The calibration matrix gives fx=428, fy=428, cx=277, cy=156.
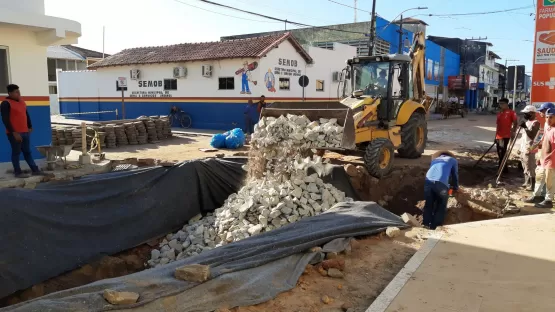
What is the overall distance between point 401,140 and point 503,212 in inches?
160

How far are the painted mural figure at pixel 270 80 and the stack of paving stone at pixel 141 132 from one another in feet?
20.7

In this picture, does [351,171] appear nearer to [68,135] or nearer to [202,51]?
[68,135]

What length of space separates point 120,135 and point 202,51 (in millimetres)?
8067

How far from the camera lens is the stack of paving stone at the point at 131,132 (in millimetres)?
14984

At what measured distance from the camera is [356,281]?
13.9 feet

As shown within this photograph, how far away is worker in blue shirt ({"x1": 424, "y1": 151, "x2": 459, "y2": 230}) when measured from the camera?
6992mm

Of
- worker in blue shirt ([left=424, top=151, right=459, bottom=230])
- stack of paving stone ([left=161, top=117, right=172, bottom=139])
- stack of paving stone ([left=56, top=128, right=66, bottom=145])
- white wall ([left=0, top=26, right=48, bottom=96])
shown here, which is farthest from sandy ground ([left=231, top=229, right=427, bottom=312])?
stack of paving stone ([left=161, top=117, right=172, bottom=139])

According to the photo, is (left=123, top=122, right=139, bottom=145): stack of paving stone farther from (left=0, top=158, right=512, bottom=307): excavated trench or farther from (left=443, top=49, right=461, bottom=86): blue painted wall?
(left=443, top=49, right=461, bottom=86): blue painted wall

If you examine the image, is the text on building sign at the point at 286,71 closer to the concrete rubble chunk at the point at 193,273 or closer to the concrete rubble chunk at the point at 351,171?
the concrete rubble chunk at the point at 351,171

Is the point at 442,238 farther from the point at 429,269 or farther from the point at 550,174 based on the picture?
the point at 550,174

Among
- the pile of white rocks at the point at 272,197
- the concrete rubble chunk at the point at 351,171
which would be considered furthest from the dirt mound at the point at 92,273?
the concrete rubble chunk at the point at 351,171

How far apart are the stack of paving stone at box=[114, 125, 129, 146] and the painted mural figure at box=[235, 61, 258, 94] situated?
6.53 m

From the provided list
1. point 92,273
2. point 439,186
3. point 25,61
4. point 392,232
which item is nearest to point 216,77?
point 25,61

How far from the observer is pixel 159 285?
3.46 metres
